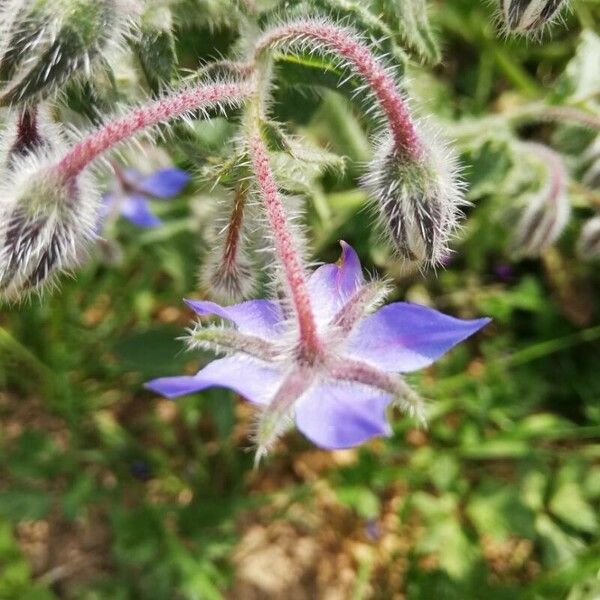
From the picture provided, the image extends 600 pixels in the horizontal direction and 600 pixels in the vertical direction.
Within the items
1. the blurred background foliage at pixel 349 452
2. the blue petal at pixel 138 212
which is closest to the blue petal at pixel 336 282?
the blurred background foliage at pixel 349 452

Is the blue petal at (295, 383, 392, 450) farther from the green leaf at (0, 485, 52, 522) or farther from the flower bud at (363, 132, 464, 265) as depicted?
the green leaf at (0, 485, 52, 522)

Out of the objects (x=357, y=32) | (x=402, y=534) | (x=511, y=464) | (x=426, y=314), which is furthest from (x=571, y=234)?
(x=426, y=314)

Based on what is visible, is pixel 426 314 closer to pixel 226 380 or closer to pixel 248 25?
pixel 226 380

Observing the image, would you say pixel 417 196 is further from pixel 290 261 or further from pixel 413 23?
pixel 413 23

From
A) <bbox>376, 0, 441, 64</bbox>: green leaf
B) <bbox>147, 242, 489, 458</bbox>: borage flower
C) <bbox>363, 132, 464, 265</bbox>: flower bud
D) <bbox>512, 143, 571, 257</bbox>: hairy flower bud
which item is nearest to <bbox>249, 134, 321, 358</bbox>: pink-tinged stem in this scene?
<bbox>147, 242, 489, 458</bbox>: borage flower

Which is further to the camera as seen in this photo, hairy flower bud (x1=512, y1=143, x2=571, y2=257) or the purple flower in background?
the purple flower in background
